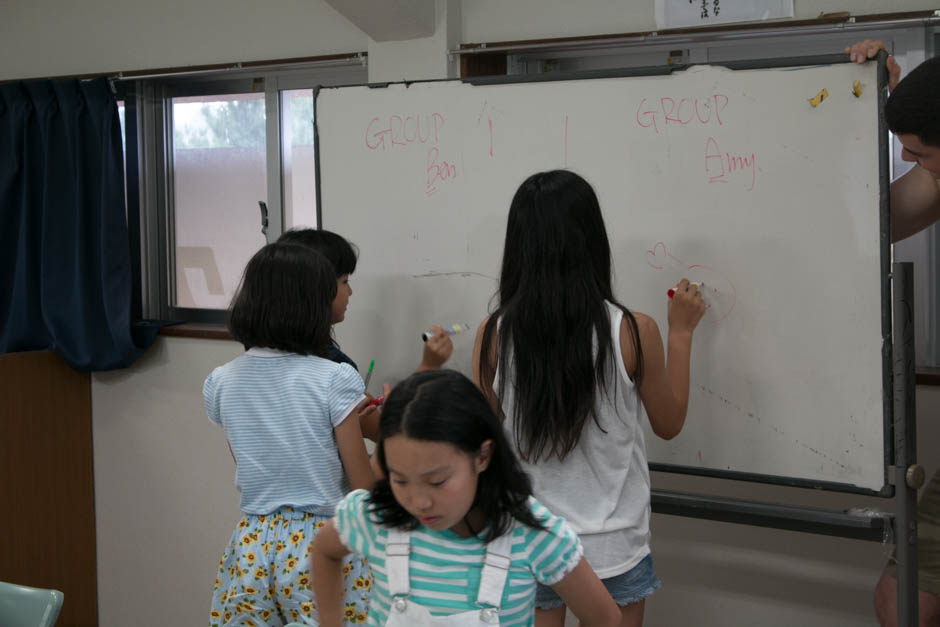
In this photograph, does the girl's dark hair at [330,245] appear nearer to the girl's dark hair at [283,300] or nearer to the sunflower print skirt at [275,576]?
the girl's dark hair at [283,300]

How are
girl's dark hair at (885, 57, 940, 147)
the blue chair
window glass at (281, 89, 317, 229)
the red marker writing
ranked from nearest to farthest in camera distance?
1. girl's dark hair at (885, 57, 940, 147)
2. the blue chair
3. the red marker writing
4. window glass at (281, 89, 317, 229)

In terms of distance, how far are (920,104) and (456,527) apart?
1.09 meters

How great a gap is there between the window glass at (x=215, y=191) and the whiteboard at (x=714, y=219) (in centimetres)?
109

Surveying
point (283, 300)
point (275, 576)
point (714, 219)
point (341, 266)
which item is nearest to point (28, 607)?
point (275, 576)

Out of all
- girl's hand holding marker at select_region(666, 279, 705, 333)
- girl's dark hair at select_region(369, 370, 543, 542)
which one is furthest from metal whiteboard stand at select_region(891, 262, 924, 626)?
girl's dark hair at select_region(369, 370, 543, 542)

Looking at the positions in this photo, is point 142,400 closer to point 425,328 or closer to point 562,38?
point 425,328

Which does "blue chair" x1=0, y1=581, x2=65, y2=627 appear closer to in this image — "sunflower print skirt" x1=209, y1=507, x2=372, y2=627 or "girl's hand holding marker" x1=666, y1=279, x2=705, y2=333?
"sunflower print skirt" x1=209, y1=507, x2=372, y2=627

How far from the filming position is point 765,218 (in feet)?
6.73

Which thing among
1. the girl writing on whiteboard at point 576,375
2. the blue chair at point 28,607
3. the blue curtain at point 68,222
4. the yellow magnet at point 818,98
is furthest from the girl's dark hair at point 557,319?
A: the blue curtain at point 68,222

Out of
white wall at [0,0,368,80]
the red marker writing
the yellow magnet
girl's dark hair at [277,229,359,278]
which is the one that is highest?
white wall at [0,0,368,80]

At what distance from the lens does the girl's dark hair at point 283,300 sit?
1.82 metres

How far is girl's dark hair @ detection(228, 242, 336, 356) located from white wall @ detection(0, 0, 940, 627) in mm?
1226

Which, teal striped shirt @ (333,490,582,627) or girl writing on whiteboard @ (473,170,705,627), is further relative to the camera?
girl writing on whiteboard @ (473,170,705,627)

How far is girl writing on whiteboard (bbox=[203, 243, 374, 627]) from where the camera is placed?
1826mm
